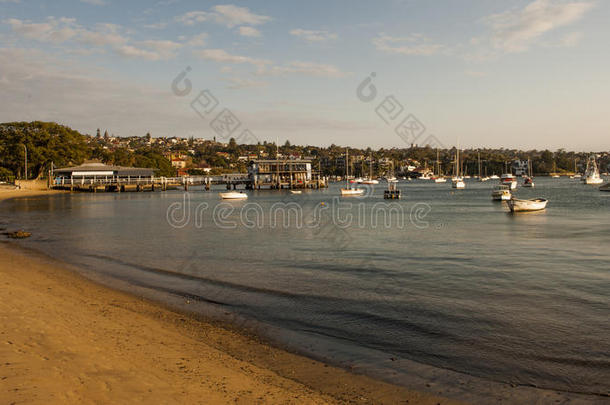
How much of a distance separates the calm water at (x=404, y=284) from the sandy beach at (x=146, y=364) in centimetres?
142

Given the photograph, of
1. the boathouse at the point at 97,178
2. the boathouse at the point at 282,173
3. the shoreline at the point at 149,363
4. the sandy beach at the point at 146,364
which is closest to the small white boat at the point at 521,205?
the shoreline at the point at 149,363

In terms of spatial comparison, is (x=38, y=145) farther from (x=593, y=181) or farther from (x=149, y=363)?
(x=593, y=181)

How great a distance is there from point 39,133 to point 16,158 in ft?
24.7

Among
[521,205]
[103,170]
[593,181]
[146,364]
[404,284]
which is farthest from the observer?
[593,181]

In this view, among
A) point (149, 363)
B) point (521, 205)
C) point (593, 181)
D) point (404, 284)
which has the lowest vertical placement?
point (404, 284)

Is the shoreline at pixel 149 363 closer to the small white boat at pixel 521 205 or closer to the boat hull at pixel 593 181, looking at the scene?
the small white boat at pixel 521 205

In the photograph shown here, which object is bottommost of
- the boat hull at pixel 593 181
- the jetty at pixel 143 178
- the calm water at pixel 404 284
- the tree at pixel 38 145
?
the calm water at pixel 404 284

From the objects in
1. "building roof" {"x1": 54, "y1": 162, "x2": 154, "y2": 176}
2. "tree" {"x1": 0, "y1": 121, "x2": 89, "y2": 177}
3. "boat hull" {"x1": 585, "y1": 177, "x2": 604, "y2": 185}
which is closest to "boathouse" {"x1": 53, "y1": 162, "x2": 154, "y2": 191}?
"building roof" {"x1": 54, "y1": 162, "x2": 154, "y2": 176}

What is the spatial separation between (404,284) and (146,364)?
11.8 meters

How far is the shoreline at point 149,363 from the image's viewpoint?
7.59 m

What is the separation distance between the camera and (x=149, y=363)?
9.08m

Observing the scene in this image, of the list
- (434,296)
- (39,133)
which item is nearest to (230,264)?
(434,296)

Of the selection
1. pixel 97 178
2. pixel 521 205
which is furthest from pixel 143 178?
pixel 521 205

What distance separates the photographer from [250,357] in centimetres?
1017
